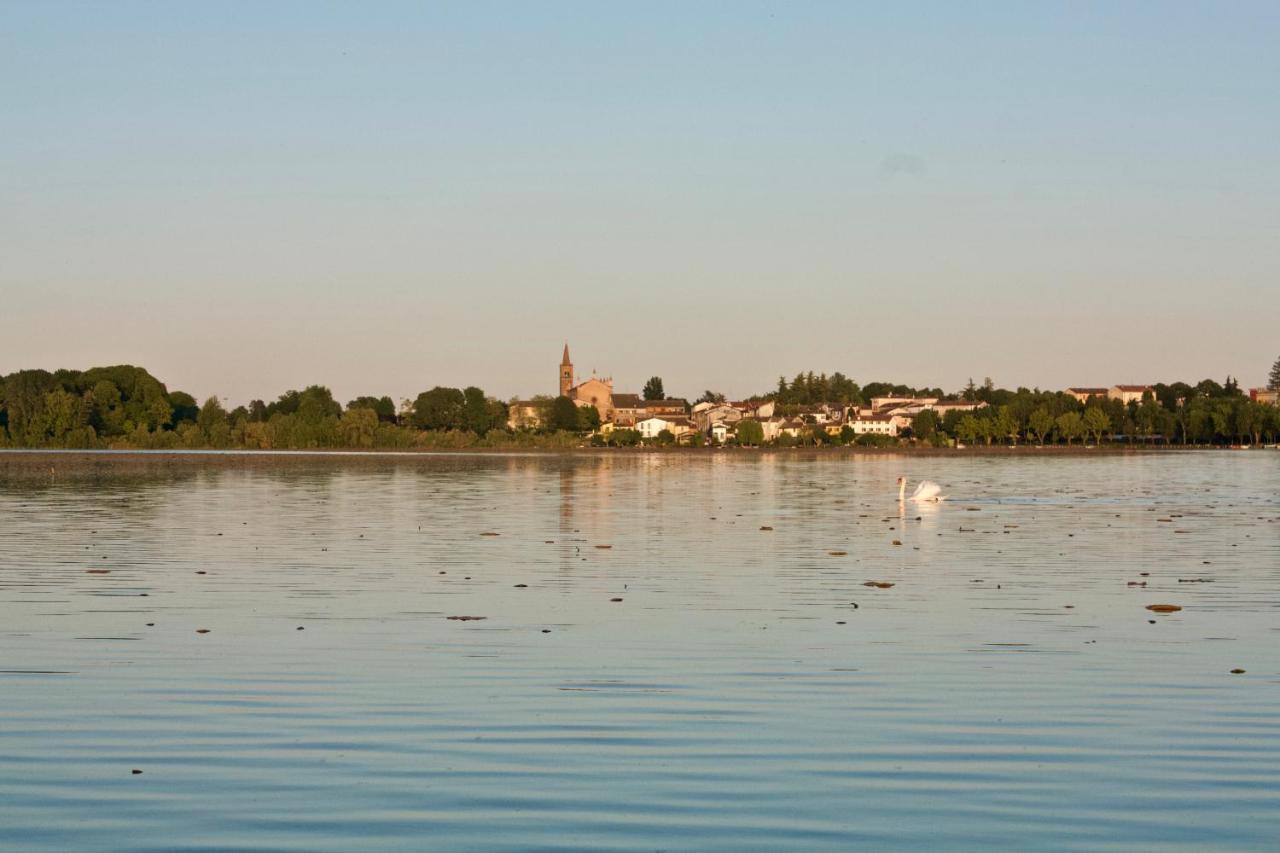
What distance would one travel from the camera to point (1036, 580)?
92.8 feet

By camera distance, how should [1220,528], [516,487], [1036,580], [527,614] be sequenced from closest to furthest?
[527,614]
[1036,580]
[1220,528]
[516,487]

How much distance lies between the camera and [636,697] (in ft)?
51.6

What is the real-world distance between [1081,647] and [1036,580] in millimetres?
9037

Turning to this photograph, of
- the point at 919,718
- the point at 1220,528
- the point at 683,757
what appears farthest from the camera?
the point at 1220,528

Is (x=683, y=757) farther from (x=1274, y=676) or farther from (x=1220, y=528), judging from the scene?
(x=1220, y=528)

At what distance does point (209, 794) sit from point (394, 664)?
6.46 meters

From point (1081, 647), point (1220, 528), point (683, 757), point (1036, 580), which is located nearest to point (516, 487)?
point (1220, 528)

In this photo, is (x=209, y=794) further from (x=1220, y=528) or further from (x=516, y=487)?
(x=516, y=487)

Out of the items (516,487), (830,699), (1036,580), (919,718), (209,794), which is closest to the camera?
(209,794)

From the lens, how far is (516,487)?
77812mm

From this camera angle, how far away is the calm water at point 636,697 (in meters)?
10.9

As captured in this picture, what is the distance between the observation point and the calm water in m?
10.9

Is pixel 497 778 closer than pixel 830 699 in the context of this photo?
Yes

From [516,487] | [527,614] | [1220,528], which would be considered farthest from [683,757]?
[516,487]
